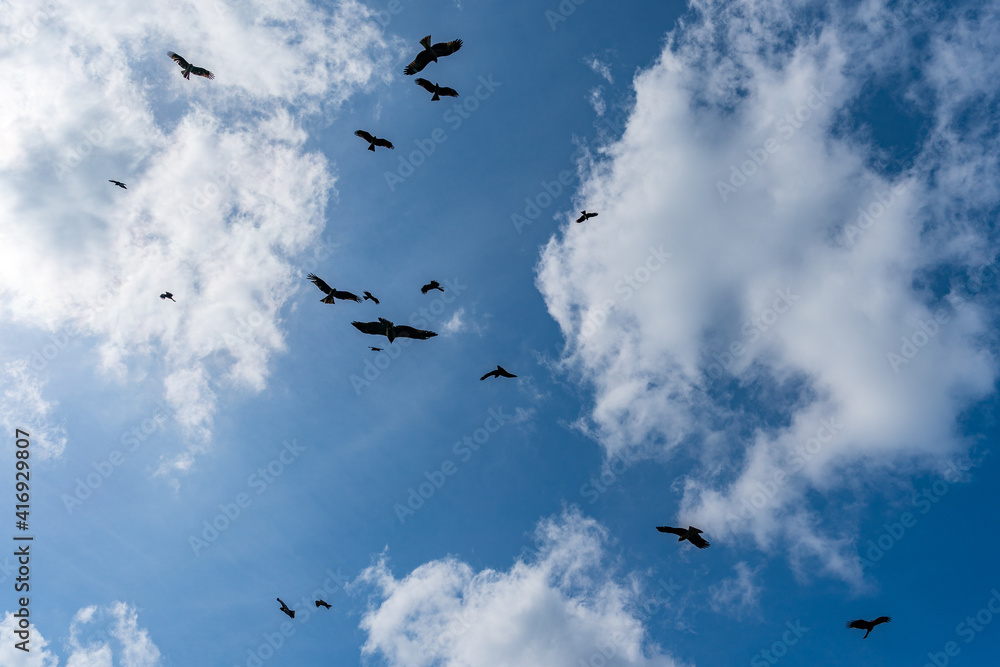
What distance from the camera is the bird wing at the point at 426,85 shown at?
3438 centimetres

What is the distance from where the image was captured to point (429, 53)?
3238 centimetres

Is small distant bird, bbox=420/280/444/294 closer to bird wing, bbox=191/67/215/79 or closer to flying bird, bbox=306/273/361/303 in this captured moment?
flying bird, bbox=306/273/361/303

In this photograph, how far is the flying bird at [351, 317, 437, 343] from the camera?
126 feet

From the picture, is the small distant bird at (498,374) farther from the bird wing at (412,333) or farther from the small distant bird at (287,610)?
the small distant bird at (287,610)

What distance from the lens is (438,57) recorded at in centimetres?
3300

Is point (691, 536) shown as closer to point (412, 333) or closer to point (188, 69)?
point (412, 333)

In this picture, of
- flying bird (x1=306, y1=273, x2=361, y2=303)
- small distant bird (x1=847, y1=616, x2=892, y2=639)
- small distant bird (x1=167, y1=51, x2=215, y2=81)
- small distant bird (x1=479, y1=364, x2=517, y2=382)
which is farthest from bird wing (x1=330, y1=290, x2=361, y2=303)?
small distant bird (x1=847, y1=616, x2=892, y2=639)

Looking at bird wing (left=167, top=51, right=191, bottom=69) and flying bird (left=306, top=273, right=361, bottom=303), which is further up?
bird wing (left=167, top=51, right=191, bottom=69)

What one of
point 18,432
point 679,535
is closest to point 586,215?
point 679,535

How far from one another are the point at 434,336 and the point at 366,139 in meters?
17.4

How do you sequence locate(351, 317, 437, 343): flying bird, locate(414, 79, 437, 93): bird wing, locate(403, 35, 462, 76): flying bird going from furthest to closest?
locate(351, 317, 437, 343): flying bird
locate(414, 79, 437, 93): bird wing
locate(403, 35, 462, 76): flying bird

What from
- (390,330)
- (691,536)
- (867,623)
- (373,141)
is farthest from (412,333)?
(867,623)

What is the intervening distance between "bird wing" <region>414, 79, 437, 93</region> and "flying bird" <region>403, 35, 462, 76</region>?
116cm

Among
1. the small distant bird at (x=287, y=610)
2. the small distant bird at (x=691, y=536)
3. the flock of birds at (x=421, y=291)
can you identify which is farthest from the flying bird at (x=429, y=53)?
the small distant bird at (x=287, y=610)
